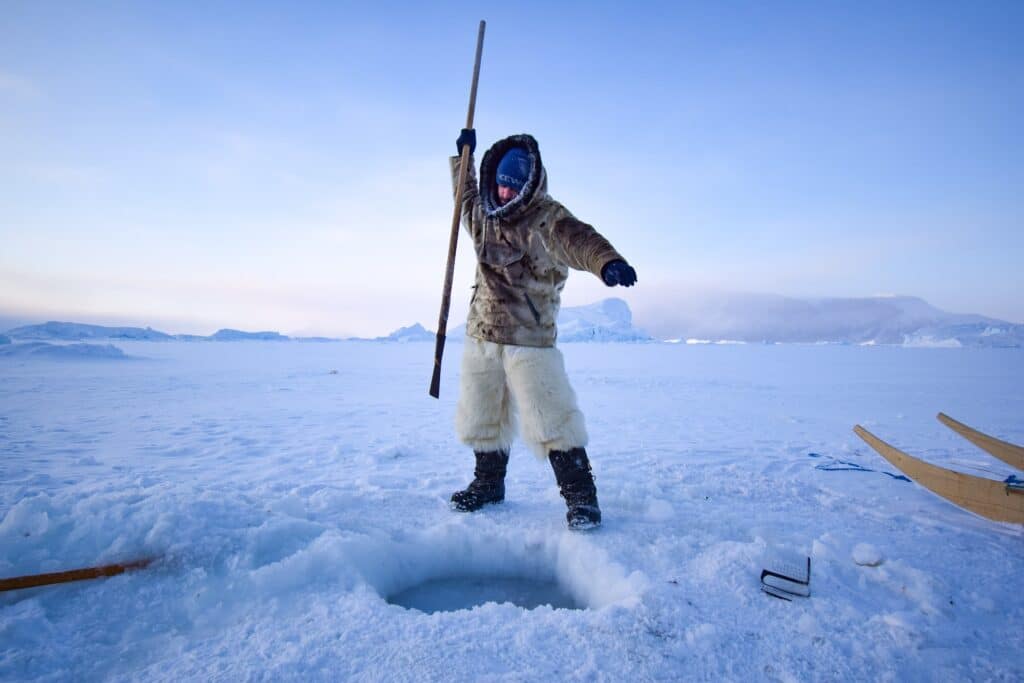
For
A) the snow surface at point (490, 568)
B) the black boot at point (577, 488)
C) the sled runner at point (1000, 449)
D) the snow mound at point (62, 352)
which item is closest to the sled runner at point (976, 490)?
the snow surface at point (490, 568)

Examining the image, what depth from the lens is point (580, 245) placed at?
7.56 ft

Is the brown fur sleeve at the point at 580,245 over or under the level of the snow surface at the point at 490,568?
over

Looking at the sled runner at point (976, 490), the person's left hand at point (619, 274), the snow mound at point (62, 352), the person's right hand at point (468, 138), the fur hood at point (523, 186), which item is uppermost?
the person's right hand at point (468, 138)

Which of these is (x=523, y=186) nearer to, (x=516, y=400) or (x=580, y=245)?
(x=580, y=245)

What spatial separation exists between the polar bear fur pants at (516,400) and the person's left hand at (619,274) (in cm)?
60

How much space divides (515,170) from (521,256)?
1.47 feet

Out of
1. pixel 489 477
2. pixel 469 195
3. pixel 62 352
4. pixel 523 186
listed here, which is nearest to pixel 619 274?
pixel 523 186

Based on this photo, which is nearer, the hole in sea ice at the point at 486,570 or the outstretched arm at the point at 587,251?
the hole in sea ice at the point at 486,570

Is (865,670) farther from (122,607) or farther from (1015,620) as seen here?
(122,607)

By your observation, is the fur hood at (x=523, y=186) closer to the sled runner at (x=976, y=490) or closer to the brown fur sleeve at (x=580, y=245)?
the brown fur sleeve at (x=580, y=245)

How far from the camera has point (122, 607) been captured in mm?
1645

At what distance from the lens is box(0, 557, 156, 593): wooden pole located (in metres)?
1.62

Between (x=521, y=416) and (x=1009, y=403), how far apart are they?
33.9ft

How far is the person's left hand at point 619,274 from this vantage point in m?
2.10
